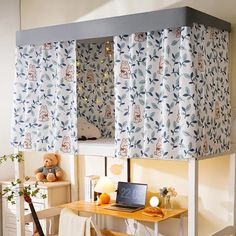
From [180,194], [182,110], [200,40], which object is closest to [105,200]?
[180,194]

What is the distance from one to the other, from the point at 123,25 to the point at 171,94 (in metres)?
0.53

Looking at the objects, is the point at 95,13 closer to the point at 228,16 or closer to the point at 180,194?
the point at 228,16

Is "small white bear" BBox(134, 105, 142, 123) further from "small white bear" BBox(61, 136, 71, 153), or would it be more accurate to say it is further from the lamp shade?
the lamp shade

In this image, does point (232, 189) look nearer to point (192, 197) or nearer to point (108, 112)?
point (192, 197)

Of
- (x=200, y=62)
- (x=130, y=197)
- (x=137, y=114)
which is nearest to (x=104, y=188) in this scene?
(x=130, y=197)

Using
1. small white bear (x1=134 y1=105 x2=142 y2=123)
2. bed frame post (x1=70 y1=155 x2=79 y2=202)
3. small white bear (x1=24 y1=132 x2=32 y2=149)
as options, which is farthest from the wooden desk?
small white bear (x1=134 y1=105 x2=142 y2=123)

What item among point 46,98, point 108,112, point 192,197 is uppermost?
point 46,98

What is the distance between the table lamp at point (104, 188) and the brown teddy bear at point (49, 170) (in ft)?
1.60

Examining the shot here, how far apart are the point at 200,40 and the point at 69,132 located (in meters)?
1.05

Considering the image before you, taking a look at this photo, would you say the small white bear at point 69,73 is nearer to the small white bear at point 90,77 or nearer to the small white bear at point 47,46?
the small white bear at point 47,46

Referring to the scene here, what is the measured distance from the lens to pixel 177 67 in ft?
9.31

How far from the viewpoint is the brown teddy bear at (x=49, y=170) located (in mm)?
4055

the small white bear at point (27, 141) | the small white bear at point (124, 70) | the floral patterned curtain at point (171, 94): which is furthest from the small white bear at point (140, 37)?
the small white bear at point (27, 141)

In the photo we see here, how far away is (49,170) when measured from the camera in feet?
13.5
